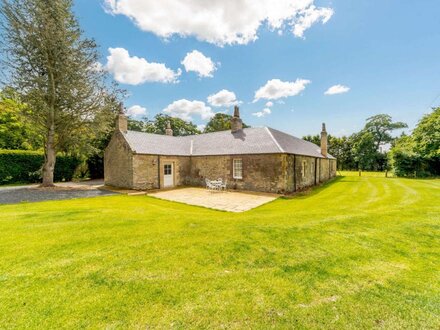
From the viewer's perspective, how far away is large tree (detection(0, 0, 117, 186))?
46.0 ft

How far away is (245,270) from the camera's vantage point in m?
3.76

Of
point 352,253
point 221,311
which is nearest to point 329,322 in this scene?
point 221,311

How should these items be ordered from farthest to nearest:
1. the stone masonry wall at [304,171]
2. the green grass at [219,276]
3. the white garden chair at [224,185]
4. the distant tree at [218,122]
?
the distant tree at [218,122]
the white garden chair at [224,185]
the stone masonry wall at [304,171]
the green grass at [219,276]

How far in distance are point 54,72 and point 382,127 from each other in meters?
57.7

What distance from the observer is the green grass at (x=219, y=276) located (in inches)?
103

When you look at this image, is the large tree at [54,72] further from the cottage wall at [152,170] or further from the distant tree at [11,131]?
the distant tree at [11,131]

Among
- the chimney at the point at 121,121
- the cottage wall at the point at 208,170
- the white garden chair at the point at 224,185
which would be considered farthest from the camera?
the chimney at the point at 121,121

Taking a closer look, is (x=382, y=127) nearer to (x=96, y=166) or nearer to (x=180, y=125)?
(x=180, y=125)

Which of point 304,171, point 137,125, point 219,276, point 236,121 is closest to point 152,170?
point 236,121

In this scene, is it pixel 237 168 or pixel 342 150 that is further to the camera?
pixel 342 150

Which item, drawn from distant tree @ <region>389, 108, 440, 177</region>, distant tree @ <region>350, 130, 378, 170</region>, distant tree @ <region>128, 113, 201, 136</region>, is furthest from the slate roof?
distant tree @ <region>350, 130, 378, 170</region>

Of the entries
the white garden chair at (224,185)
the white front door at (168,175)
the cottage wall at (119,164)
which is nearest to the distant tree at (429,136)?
the white garden chair at (224,185)

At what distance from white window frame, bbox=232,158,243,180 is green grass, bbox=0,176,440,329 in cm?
960

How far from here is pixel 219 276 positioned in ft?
11.7
